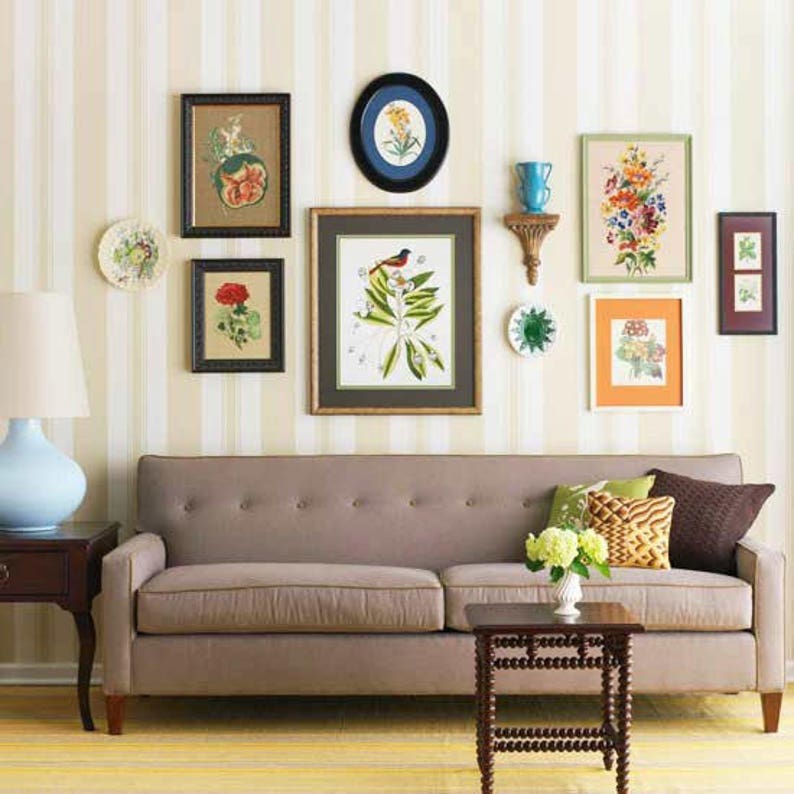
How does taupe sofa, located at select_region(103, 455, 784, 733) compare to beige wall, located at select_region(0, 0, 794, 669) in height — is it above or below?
below

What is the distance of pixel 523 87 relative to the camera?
520 centimetres

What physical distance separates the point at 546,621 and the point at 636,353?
178cm

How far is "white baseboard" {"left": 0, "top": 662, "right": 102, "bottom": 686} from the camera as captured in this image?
517 cm

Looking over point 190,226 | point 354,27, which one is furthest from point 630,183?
point 190,226

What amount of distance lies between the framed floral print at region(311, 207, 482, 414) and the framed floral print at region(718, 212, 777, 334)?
3.03ft

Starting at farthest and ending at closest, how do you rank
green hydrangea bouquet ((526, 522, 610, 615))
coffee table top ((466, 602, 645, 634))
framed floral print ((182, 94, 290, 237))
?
framed floral print ((182, 94, 290, 237)), green hydrangea bouquet ((526, 522, 610, 615)), coffee table top ((466, 602, 645, 634))

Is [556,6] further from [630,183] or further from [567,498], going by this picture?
[567,498]

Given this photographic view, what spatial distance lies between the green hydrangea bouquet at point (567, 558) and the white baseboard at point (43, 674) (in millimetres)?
2136

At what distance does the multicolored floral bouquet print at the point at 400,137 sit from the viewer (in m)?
5.19

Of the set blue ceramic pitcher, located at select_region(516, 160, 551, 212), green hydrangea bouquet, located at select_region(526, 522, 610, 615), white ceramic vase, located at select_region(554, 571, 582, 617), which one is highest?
blue ceramic pitcher, located at select_region(516, 160, 551, 212)

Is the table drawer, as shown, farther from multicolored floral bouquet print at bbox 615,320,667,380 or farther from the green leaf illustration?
multicolored floral bouquet print at bbox 615,320,667,380

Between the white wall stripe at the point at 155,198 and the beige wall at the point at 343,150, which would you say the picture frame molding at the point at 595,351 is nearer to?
the beige wall at the point at 343,150

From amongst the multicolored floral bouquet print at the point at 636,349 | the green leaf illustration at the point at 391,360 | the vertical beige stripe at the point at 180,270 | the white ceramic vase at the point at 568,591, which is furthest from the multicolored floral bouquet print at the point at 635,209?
the white ceramic vase at the point at 568,591

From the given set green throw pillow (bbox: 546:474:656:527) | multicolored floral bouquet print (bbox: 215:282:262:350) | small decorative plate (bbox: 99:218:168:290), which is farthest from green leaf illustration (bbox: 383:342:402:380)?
small decorative plate (bbox: 99:218:168:290)
